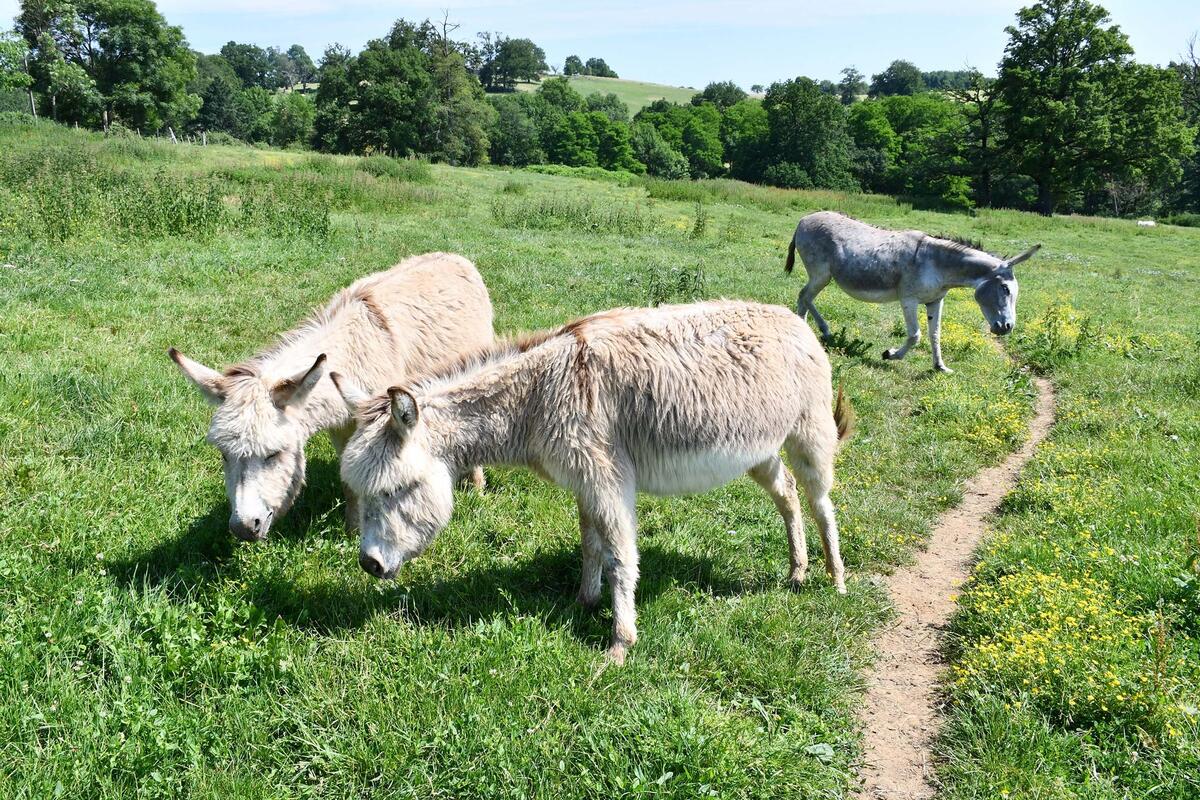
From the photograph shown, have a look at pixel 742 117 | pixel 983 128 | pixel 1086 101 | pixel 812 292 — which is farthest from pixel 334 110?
pixel 812 292

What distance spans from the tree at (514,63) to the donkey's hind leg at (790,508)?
138 meters

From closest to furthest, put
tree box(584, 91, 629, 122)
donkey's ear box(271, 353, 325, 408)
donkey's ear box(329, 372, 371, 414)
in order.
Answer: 1. donkey's ear box(329, 372, 371, 414)
2. donkey's ear box(271, 353, 325, 408)
3. tree box(584, 91, 629, 122)

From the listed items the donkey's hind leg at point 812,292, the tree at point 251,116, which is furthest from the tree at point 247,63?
the donkey's hind leg at point 812,292

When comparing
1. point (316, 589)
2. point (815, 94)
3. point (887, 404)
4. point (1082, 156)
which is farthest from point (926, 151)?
point (316, 589)

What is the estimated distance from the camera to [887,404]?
9141mm

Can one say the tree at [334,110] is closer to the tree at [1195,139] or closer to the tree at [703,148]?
the tree at [703,148]

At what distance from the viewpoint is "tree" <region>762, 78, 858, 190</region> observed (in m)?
71.2

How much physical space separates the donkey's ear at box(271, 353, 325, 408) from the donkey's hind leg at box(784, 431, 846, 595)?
3189 mm

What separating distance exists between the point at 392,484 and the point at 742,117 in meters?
96.4

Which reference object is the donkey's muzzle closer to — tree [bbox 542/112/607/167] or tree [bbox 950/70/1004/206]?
tree [bbox 950/70/1004/206]

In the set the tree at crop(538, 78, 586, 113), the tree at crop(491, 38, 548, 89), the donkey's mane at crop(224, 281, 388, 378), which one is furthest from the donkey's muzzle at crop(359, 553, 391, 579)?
the tree at crop(491, 38, 548, 89)

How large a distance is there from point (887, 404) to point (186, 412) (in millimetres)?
8057

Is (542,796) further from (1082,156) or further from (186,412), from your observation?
(1082,156)

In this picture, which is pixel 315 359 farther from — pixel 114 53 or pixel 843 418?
pixel 114 53
